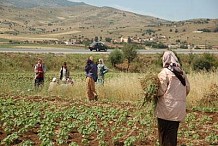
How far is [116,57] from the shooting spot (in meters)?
46.2

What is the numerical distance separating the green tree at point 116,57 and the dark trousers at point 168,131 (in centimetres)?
3822

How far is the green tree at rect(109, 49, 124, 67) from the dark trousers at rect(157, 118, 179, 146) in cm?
3822

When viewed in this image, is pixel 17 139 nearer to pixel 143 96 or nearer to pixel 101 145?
pixel 101 145

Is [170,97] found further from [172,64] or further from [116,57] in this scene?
[116,57]

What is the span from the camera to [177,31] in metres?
131

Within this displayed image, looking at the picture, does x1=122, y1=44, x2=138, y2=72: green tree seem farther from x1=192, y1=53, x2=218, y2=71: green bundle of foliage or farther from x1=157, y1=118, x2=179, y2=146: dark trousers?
x1=157, y1=118, x2=179, y2=146: dark trousers

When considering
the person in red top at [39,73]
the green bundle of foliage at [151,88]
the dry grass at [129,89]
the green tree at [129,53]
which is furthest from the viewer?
the green tree at [129,53]

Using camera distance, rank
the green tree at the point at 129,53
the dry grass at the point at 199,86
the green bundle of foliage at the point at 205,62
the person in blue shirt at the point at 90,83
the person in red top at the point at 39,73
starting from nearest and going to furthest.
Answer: the dry grass at the point at 199,86 < the person in blue shirt at the point at 90,83 < the person in red top at the point at 39,73 < the green bundle of foliage at the point at 205,62 < the green tree at the point at 129,53

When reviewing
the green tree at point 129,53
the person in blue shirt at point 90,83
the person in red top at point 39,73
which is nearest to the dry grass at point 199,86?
the person in blue shirt at point 90,83

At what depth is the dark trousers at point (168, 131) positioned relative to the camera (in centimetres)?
776

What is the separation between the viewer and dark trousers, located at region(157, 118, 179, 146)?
25.5 ft

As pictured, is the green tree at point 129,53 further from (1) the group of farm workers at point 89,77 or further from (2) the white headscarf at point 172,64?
(2) the white headscarf at point 172,64

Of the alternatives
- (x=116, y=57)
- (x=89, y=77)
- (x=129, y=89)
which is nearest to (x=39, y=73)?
(x=89, y=77)

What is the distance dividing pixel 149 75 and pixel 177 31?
125584 mm
